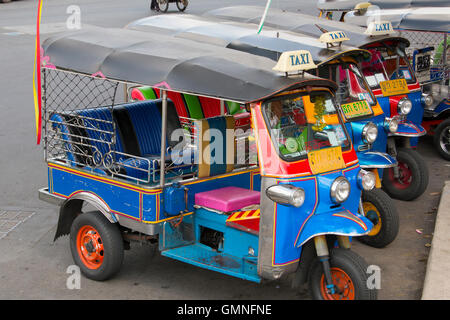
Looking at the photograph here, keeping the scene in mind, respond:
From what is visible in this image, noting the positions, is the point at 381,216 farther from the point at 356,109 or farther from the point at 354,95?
the point at 354,95

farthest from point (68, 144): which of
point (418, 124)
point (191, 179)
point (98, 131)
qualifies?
point (418, 124)

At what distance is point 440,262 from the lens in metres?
6.68

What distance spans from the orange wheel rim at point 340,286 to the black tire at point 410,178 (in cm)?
354

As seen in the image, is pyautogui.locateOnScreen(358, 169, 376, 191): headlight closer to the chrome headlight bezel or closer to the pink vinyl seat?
the chrome headlight bezel

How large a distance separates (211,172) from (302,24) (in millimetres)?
4743

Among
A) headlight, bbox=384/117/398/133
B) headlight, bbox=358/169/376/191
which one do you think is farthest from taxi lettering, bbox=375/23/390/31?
Result: headlight, bbox=358/169/376/191

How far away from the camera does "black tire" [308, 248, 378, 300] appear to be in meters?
5.32

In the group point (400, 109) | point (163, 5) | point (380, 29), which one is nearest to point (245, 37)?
point (380, 29)

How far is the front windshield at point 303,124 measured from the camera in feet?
18.4

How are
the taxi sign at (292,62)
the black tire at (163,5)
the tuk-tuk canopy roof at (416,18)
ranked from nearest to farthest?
the taxi sign at (292,62)
the tuk-tuk canopy roof at (416,18)
the black tire at (163,5)

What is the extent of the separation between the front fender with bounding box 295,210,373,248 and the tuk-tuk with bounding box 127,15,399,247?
182 cm

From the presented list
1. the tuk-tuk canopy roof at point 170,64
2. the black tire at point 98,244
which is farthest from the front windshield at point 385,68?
the black tire at point 98,244

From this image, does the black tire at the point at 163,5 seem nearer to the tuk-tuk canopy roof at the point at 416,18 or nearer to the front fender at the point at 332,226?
the tuk-tuk canopy roof at the point at 416,18
